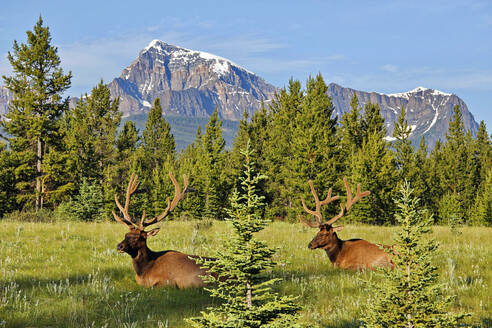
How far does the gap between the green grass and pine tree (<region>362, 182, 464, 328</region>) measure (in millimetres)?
681

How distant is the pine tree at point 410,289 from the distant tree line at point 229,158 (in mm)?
16624

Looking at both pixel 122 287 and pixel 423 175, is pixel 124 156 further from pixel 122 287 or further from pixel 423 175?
pixel 423 175

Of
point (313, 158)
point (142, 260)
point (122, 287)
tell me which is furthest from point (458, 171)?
point (122, 287)

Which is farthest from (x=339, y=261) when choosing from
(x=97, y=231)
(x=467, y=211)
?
(x=467, y=211)

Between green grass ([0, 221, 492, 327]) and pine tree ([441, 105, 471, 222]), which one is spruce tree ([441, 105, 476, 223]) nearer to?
pine tree ([441, 105, 471, 222])

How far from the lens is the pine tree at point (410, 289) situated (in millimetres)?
3039

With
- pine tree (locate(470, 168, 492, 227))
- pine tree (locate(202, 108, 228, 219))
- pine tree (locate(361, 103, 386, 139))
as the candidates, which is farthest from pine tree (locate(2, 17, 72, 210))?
pine tree (locate(470, 168, 492, 227))

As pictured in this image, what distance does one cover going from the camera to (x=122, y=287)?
7258 mm

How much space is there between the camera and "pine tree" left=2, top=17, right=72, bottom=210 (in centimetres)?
3672

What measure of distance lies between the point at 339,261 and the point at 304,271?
1.27 meters

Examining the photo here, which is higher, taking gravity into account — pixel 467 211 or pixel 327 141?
pixel 327 141

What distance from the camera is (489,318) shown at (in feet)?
17.6

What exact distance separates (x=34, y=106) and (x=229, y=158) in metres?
30.9

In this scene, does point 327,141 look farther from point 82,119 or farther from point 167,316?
point 167,316
